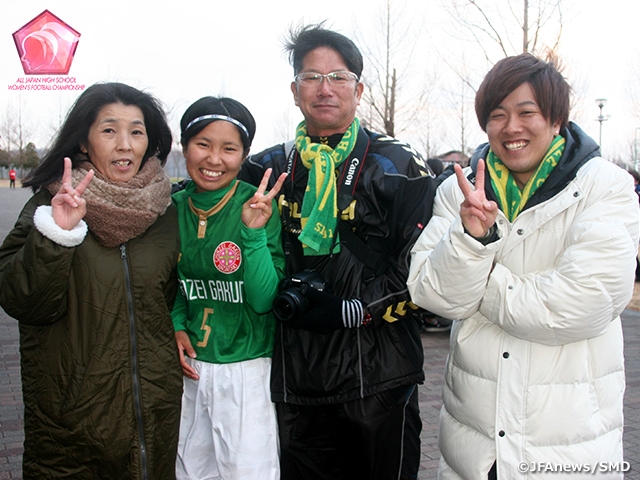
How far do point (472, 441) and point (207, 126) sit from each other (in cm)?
169

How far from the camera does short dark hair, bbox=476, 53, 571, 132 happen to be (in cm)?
235

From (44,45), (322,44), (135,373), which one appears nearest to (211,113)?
(322,44)

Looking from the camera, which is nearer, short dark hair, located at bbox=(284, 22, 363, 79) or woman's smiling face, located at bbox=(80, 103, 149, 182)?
woman's smiling face, located at bbox=(80, 103, 149, 182)

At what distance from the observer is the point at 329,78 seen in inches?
112

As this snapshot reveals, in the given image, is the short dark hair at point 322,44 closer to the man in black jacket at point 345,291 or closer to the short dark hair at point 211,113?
the man in black jacket at point 345,291

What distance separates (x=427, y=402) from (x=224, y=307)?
314cm

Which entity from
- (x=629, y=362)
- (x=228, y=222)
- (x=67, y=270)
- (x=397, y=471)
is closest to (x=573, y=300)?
(x=397, y=471)

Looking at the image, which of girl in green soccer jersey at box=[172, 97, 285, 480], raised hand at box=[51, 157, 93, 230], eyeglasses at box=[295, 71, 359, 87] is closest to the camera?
raised hand at box=[51, 157, 93, 230]

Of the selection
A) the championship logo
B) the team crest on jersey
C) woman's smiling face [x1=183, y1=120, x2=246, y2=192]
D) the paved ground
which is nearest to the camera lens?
the team crest on jersey

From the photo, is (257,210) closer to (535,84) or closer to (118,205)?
(118,205)

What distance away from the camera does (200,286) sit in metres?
2.69

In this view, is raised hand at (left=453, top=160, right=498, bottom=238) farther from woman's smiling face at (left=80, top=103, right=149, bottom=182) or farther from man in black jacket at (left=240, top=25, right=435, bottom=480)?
woman's smiling face at (left=80, top=103, right=149, bottom=182)

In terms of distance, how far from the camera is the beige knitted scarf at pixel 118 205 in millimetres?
2371

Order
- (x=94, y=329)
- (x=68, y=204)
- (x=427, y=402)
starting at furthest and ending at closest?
(x=427, y=402)
(x=94, y=329)
(x=68, y=204)
